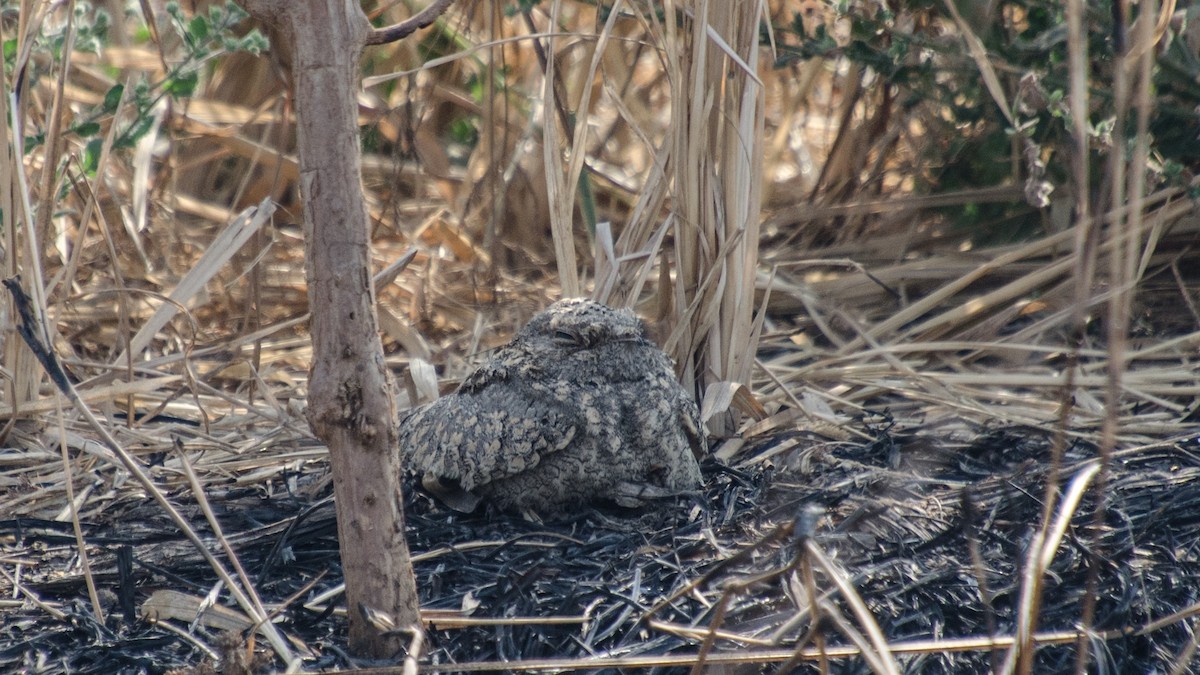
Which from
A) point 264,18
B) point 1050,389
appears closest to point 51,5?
point 264,18

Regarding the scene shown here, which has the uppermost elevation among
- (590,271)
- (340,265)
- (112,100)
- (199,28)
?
(199,28)

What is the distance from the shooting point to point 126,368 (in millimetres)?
2984

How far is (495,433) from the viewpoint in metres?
2.55

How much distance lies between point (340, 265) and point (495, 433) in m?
0.87

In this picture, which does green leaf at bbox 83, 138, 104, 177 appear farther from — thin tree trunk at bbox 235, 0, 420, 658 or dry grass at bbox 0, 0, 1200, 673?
thin tree trunk at bbox 235, 0, 420, 658

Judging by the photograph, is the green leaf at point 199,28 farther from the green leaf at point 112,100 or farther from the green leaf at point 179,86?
the green leaf at point 112,100

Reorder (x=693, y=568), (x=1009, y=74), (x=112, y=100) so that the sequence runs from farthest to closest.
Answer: (x=1009, y=74) → (x=112, y=100) → (x=693, y=568)

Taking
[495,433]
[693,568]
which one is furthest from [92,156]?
[693,568]

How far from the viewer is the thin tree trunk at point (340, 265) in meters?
1.74

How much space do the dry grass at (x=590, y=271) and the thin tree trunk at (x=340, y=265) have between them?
0.25 metres

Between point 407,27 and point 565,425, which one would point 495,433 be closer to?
point 565,425

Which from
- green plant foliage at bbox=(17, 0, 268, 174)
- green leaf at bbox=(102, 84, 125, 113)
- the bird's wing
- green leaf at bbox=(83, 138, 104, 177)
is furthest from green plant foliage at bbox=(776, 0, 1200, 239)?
green leaf at bbox=(83, 138, 104, 177)

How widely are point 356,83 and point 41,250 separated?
160cm

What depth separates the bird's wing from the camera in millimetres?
2523
